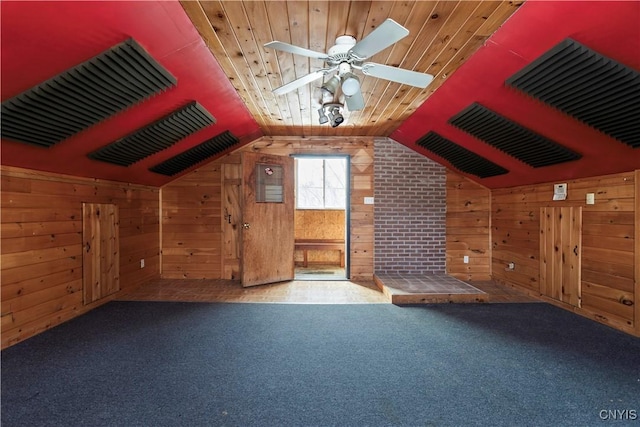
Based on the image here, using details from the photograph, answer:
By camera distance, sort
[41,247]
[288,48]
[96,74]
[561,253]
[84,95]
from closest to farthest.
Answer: [288,48], [96,74], [84,95], [41,247], [561,253]

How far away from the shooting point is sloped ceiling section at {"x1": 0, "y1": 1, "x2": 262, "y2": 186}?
5.03 feet

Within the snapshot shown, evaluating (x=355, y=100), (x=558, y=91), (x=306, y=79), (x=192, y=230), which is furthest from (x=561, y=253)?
(x=192, y=230)

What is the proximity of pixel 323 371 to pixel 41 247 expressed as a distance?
2711 mm

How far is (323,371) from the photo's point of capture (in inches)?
82.7

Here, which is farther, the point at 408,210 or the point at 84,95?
the point at 408,210

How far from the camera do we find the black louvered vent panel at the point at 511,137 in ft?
9.34

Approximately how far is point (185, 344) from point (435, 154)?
395 centimetres

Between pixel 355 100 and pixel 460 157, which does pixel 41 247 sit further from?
pixel 460 157

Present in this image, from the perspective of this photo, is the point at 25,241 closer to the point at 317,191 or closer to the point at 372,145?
the point at 372,145

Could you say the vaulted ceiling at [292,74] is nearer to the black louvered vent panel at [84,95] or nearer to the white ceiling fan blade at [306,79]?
the black louvered vent panel at [84,95]

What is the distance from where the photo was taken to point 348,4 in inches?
67.9

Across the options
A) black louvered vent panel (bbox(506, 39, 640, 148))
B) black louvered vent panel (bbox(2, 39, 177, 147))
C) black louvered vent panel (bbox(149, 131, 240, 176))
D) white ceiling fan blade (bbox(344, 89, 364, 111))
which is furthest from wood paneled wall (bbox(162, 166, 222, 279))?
black louvered vent panel (bbox(506, 39, 640, 148))

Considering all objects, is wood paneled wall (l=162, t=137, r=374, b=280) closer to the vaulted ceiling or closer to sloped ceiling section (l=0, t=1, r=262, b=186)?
the vaulted ceiling

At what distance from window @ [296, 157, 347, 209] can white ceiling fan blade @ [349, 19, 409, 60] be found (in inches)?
196
